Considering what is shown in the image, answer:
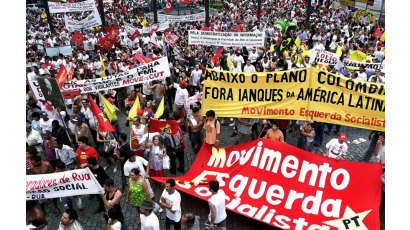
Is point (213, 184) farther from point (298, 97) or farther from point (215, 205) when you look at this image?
point (298, 97)

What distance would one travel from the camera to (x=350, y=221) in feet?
16.9

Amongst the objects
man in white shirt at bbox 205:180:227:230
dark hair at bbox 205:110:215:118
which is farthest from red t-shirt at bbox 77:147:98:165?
man in white shirt at bbox 205:180:227:230

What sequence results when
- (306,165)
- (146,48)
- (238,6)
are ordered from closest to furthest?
(306,165), (146,48), (238,6)

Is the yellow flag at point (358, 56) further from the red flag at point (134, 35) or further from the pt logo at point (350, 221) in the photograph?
the red flag at point (134, 35)

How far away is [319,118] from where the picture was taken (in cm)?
680

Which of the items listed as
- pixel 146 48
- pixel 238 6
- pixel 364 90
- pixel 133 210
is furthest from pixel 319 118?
pixel 238 6

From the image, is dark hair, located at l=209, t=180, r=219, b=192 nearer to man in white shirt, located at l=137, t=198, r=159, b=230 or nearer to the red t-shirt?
man in white shirt, located at l=137, t=198, r=159, b=230

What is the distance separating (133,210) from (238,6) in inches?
1364

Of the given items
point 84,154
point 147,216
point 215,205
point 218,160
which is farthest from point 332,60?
point 147,216

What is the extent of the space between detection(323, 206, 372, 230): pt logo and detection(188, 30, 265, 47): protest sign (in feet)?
30.2

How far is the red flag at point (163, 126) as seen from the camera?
686 cm

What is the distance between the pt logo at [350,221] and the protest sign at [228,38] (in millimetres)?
9206

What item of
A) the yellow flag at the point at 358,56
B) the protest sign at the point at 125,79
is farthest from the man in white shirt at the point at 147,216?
the yellow flag at the point at 358,56
